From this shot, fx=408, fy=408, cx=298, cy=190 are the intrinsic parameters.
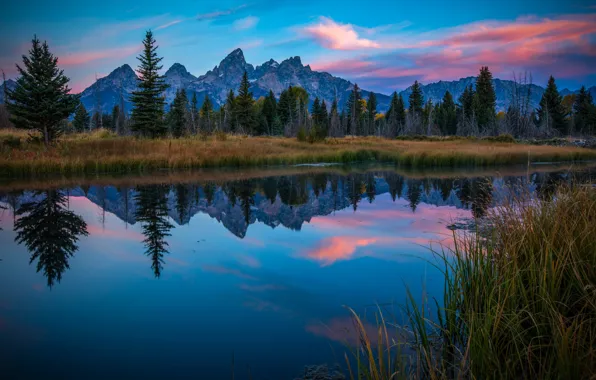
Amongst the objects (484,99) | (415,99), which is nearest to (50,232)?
(484,99)

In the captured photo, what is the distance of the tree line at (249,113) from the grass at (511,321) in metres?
24.1

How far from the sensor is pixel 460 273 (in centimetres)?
354

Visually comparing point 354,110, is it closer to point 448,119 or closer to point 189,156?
point 448,119

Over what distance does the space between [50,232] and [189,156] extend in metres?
13.4

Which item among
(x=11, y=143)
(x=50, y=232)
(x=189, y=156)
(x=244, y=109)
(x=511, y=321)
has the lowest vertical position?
(x=50, y=232)

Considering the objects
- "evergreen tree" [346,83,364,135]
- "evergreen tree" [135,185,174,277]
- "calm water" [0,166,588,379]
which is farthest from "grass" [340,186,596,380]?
"evergreen tree" [346,83,364,135]

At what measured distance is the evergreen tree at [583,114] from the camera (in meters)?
54.8

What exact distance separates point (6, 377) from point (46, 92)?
75.8 feet

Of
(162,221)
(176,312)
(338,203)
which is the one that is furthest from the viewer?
(338,203)

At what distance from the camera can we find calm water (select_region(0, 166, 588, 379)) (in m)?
3.53

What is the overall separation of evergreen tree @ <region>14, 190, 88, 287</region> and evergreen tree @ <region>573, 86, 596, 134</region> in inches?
2328

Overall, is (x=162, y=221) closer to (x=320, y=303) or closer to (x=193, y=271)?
(x=193, y=271)

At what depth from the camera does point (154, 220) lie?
9.53 metres

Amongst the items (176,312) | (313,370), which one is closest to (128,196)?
(176,312)
